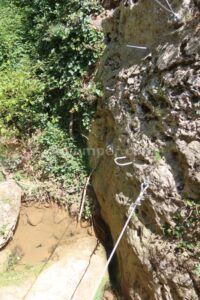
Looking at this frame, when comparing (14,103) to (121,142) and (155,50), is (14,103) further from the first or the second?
(155,50)

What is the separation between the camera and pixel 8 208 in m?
6.42

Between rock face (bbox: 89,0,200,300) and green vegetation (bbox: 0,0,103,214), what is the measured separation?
3.82 feet

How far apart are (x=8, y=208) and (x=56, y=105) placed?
7.44 ft

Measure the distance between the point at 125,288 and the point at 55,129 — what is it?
3.31 meters

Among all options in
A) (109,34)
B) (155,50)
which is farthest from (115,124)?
(109,34)

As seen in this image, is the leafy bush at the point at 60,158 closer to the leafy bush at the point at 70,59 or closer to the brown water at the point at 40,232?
the leafy bush at the point at 70,59

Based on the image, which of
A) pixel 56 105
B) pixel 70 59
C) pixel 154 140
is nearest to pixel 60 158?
pixel 56 105

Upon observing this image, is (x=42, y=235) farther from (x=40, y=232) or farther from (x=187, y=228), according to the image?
(x=187, y=228)

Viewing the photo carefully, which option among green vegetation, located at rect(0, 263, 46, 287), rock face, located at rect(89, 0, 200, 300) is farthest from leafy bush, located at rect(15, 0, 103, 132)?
green vegetation, located at rect(0, 263, 46, 287)

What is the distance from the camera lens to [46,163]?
22.9 ft

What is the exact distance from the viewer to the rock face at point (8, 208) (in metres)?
6.21

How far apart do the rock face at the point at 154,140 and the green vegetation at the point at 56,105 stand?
3.82 feet

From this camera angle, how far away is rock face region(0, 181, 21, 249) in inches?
244

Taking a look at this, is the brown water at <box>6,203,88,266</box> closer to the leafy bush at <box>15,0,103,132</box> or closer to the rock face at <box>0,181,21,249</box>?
the rock face at <box>0,181,21,249</box>
